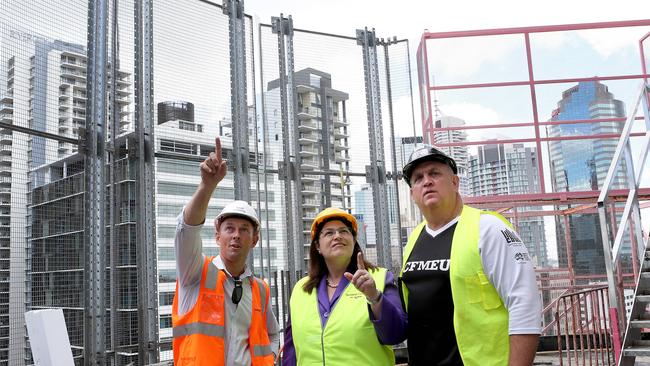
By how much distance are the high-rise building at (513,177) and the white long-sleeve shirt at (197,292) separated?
7.45 metres

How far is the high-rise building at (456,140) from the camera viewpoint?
992 centimetres

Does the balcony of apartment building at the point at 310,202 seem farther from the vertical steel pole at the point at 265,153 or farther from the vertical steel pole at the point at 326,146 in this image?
the vertical steel pole at the point at 265,153

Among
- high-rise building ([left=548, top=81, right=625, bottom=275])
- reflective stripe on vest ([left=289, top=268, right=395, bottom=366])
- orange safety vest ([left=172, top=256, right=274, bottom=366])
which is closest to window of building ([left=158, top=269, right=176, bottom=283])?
orange safety vest ([left=172, top=256, right=274, bottom=366])

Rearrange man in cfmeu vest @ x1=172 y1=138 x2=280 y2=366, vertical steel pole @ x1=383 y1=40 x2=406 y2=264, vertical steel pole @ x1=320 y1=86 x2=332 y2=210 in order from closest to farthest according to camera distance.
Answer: man in cfmeu vest @ x1=172 y1=138 x2=280 y2=366
vertical steel pole @ x1=320 y1=86 x2=332 y2=210
vertical steel pole @ x1=383 y1=40 x2=406 y2=264

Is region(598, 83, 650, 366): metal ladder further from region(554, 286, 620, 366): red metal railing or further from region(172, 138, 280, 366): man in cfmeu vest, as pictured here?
region(172, 138, 280, 366): man in cfmeu vest

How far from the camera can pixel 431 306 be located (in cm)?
253

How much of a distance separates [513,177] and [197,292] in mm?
8077

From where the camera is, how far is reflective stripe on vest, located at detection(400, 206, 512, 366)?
2301mm

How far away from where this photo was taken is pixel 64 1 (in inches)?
199

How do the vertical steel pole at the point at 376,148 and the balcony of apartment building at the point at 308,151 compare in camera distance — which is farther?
the vertical steel pole at the point at 376,148

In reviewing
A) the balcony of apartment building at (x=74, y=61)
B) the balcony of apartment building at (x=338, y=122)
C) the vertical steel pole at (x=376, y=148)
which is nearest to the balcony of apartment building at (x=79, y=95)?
the balcony of apartment building at (x=74, y=61)

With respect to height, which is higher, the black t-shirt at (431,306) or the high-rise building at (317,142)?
the high-rise building at (317,142)

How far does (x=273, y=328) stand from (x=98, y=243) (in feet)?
7.55

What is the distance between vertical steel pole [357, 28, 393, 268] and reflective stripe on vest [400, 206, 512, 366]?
574 centimetres
